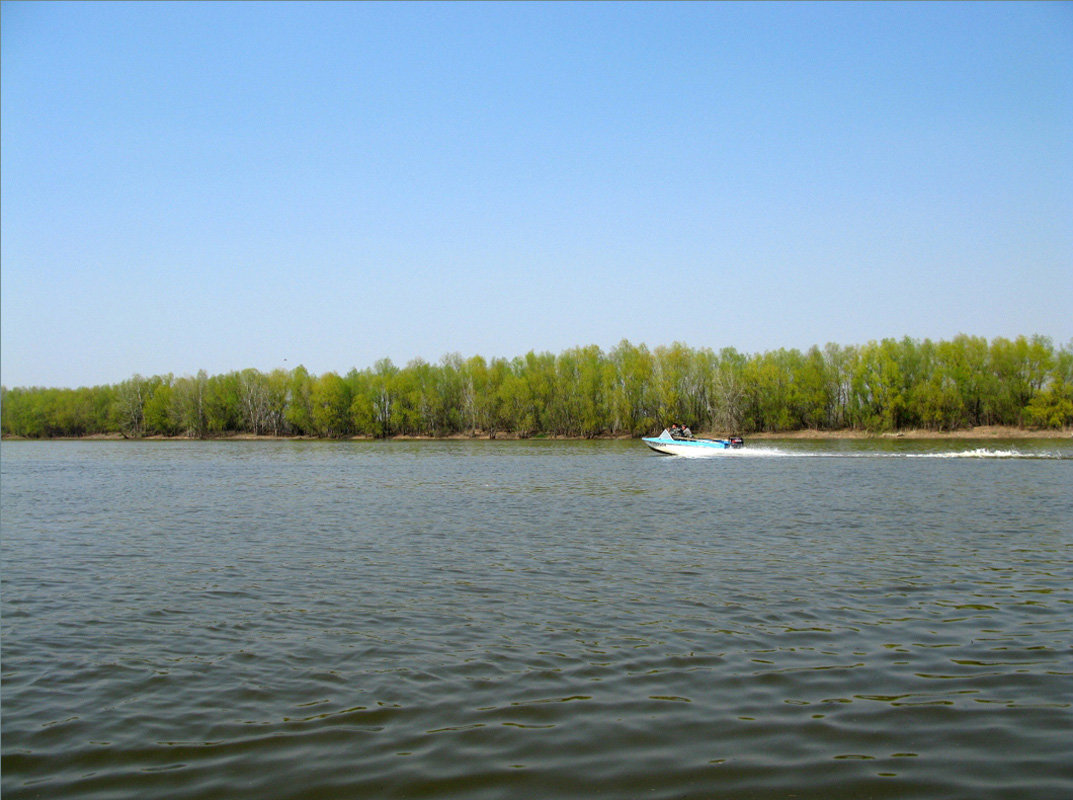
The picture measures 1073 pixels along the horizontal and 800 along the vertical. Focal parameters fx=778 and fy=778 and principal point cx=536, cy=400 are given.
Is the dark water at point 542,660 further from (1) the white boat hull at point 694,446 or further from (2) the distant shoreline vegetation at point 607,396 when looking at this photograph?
(2) the distant shoreline vegetation at point 607,396

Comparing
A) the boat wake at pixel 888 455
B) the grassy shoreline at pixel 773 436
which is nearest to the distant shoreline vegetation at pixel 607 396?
the grassy shoreline at pixel 773 436

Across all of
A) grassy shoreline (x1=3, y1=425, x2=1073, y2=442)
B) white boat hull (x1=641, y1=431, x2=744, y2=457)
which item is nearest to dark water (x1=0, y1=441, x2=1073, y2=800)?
white boat hull (x1=641, y1=431, x2=744, y2=457)

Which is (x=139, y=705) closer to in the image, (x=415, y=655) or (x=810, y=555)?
(x=415, y=655)

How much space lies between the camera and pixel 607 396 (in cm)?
10994

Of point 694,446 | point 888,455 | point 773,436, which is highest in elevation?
point 773,436

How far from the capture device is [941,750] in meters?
6.87

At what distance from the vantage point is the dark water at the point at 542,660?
6.61 metres

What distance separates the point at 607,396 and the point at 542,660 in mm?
101073

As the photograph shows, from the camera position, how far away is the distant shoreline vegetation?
95.4m

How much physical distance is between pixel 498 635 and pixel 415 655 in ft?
4.15

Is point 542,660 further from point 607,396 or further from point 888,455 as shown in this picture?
point 607,396

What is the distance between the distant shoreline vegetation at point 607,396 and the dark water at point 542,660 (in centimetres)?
8391

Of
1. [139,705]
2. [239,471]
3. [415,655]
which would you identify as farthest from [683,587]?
[239,471]

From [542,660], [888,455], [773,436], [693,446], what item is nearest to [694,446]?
[693,446]
